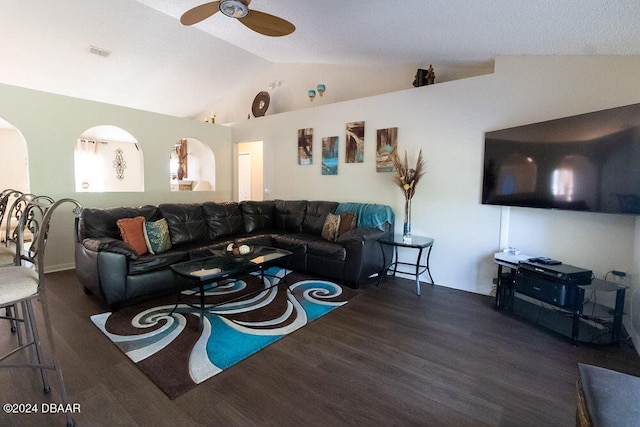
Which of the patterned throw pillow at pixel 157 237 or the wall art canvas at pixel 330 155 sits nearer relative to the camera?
the patterned throw pillow at pixel 157 237

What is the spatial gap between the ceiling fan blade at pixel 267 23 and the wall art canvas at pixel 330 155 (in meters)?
2.18

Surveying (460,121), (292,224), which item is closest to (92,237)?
(292,224)

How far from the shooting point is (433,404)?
5.48 feet

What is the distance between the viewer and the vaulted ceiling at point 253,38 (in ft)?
7.61

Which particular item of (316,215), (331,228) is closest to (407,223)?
(331,228)

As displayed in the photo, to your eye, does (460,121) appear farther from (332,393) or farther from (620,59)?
(332,393)

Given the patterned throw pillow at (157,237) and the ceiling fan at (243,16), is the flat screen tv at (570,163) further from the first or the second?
the patterned throw pillow at (157,237)

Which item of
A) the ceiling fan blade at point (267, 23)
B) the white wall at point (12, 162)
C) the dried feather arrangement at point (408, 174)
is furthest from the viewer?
the white wall at point (12, 162)

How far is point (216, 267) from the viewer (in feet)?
9.02

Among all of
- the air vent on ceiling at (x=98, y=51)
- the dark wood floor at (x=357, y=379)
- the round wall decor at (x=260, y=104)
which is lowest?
the dark wood floor at (x=357, y=379)

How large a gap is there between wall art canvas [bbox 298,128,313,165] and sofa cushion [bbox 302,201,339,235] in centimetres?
87

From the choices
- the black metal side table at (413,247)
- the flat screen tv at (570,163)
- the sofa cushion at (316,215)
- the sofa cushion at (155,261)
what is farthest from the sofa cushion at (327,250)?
the flat screen tv at (570,163)

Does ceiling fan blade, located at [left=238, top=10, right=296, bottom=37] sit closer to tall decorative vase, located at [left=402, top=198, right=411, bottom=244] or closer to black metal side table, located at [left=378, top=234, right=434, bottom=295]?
tall decorative vase, located at [left=402, top=198, right=411, bottom=244]

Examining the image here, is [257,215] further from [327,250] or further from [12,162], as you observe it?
[12,162]
